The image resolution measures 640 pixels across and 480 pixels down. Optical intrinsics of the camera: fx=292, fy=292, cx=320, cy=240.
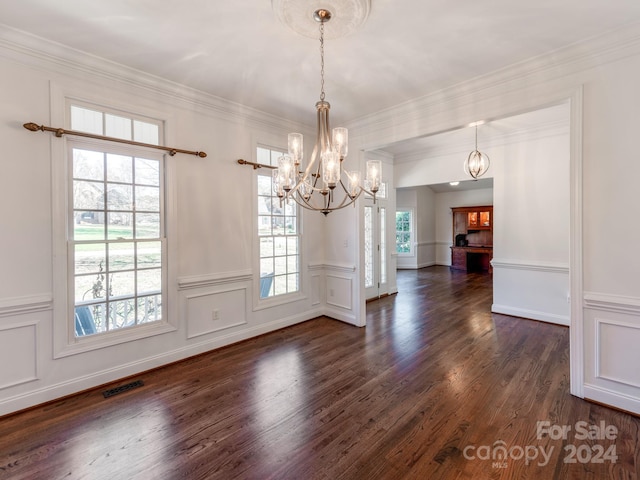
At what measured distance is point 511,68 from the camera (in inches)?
105

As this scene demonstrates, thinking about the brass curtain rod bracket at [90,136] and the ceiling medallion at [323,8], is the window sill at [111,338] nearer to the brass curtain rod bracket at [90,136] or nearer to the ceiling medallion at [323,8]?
the brass curtain rod bracket at [90,136]

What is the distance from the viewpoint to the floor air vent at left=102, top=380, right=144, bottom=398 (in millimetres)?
2520

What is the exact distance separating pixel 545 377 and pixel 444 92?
299cm

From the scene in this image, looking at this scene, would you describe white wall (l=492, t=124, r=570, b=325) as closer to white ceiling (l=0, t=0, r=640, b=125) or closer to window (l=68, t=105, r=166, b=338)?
white ceiling (l=0, t=0, r=640, b=125)

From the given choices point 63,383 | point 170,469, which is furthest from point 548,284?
point 63,383

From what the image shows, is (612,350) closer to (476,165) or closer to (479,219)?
(476,165)

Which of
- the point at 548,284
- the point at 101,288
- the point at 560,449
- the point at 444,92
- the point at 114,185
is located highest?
the point at 444,92

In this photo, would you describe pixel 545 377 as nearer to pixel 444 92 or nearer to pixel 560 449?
pixel 560 449

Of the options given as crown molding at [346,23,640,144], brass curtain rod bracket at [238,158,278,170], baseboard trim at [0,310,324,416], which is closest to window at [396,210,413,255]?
crown molding at [346,23,640,144]

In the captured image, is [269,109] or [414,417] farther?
[269,109]

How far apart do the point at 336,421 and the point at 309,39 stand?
2.90 metres

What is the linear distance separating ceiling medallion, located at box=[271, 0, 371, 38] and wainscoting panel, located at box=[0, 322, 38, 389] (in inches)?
119

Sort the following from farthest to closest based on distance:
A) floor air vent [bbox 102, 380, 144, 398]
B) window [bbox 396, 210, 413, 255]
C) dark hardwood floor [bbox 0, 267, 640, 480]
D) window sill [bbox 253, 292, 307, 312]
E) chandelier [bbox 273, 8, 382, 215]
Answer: window [bbox 396, 210, 413, 255] < window sill [bbox 253, 292, 307, 312] < floor air vent [bbox 102, 380, 144, 398] < chandelier [bbox 273, 8, 382, 215] < dark hardwood floor [bbox 0, 267, 640, 480]

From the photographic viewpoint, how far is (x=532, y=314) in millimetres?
4410
